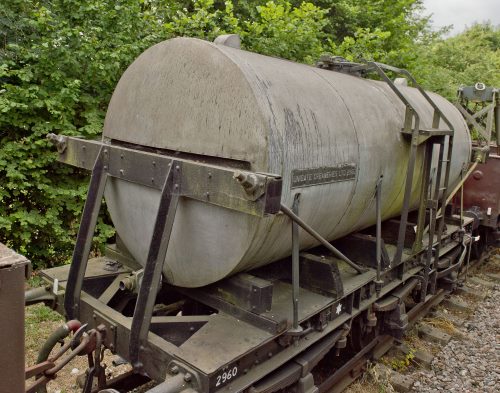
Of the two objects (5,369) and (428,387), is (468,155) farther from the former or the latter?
(5,369)

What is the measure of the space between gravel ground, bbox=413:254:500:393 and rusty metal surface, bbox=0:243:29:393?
167 inches

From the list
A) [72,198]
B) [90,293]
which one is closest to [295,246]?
[90,293]

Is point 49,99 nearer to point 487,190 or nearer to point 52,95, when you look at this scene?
point 52,95

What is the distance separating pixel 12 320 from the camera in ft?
6.96

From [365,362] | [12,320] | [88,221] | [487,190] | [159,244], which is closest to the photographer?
[12,320]

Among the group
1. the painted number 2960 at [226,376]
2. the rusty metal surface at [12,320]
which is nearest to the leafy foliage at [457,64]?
the painted number 2960 at [226,376]

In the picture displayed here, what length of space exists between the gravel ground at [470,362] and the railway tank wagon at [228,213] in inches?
50.5

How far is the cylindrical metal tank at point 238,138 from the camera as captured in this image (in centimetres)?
299

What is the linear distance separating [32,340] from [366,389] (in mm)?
3793

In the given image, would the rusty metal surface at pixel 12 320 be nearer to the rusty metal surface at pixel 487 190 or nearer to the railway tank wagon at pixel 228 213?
the railway tank wagon at pixel 228 213

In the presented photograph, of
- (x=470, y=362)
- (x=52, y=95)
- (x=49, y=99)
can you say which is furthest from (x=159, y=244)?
(x=470, y=362)

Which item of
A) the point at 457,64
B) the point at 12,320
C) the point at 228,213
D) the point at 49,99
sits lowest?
the point at 12,320

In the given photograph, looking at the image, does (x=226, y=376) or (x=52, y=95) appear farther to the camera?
(x=52, y=95)

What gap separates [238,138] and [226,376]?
1527 mm
